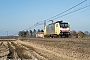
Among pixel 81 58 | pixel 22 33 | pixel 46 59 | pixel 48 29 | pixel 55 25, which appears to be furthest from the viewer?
pixel 22 33

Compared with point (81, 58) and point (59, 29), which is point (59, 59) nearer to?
point (81, 58)

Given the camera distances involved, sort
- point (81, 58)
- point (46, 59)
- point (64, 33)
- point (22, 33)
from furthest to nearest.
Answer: point (22, 33) → point (64, 33) → point (46, 59) → point (81, 58)

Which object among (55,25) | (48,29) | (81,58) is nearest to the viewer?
(81,58)

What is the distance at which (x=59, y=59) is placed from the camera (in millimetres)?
14414

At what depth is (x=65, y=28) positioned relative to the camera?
46406 mm

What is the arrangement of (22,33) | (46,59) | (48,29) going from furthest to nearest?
(22,33) < (48,29) < (46,59)

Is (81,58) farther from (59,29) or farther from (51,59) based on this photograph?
(59,29)

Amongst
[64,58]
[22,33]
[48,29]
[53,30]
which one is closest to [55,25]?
[53,30]

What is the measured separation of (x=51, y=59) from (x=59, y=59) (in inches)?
19.9

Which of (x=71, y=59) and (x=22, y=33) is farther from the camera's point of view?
(x=22, y=33)

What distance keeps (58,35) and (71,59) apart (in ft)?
112

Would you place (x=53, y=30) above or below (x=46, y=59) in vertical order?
above

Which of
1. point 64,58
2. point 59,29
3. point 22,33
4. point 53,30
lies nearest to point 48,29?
point 53,30

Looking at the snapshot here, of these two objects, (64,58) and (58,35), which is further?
(58,35)
